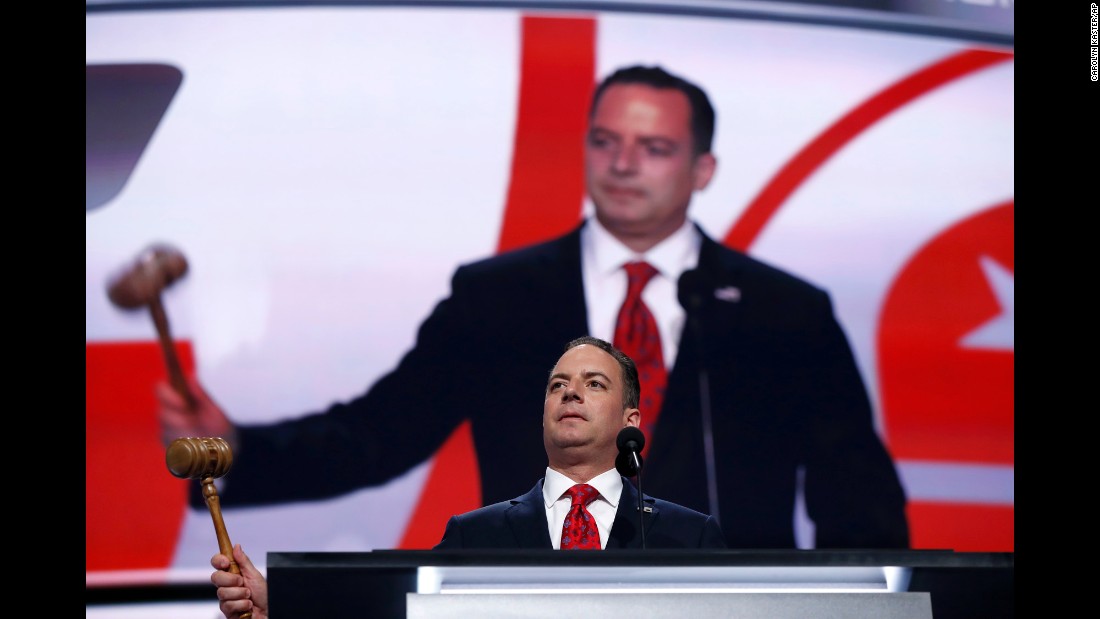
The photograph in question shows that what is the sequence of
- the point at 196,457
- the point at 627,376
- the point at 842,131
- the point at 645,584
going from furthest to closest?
the point at 842,131, the point at 627,376, the point at 196,457, the point at 645,584

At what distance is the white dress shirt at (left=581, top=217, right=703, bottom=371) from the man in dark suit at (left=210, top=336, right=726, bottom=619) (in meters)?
0.99

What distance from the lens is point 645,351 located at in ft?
12.8

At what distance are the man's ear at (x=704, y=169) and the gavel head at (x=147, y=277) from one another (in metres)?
1.68

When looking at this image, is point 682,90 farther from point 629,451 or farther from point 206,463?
point 206,463

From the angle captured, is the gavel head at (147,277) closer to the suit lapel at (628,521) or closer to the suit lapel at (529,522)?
the suit lapel at (529,522)

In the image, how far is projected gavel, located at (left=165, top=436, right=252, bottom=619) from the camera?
6.31 ft

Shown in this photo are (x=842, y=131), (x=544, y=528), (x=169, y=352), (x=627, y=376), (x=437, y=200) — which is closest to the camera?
(x=544, y=528)

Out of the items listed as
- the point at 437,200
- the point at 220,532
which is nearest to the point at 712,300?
the point at 437,200

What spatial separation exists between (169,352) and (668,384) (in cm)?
159

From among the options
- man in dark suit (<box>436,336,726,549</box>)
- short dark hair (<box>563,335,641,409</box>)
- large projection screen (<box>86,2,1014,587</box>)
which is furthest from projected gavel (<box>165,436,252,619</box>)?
large projection screen (<box>86,2,1014,587</box>)

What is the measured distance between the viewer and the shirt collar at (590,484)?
2748 millimetres

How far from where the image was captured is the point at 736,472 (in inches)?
155
